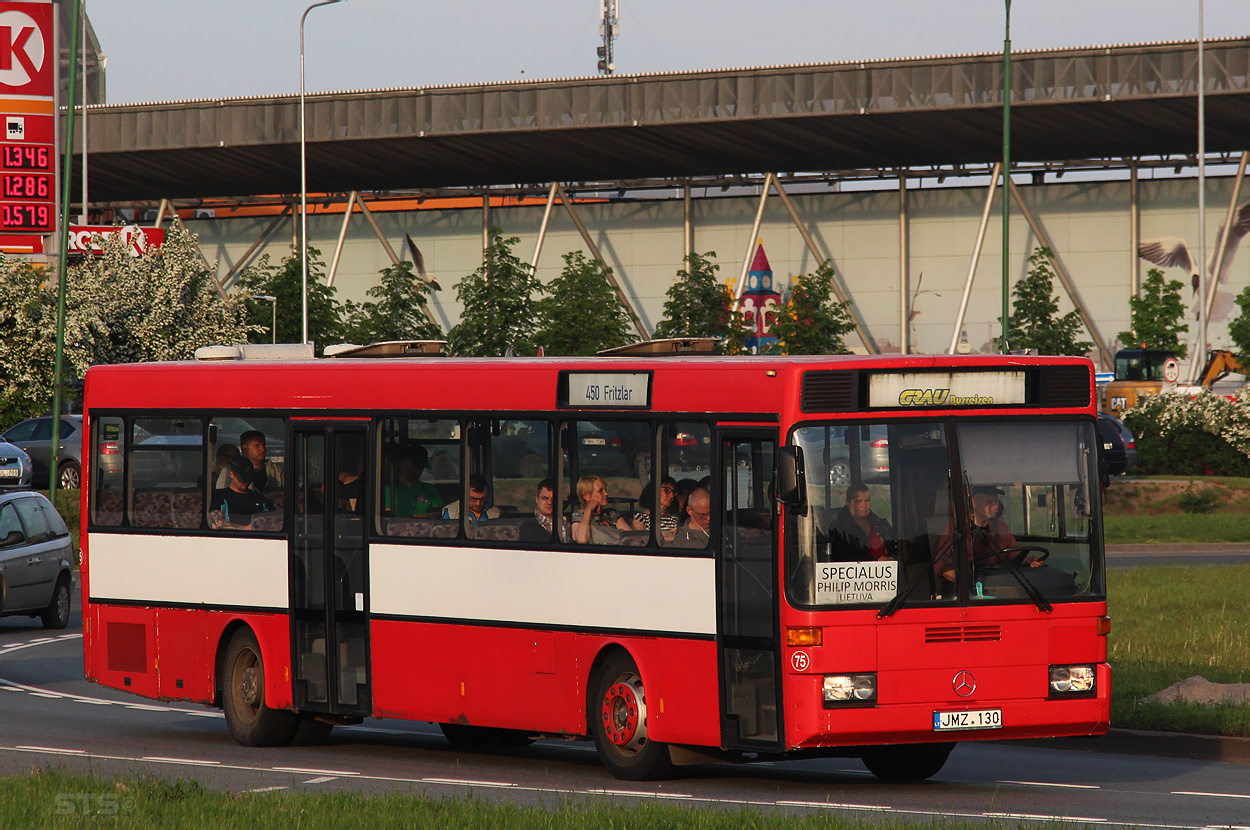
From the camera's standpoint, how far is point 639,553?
11.9 meters

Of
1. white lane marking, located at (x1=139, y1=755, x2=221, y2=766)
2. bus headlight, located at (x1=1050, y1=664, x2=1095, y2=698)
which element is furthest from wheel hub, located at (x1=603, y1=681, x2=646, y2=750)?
white lane marking, located at (x1=139, y1=755, x2=221, y2=766)

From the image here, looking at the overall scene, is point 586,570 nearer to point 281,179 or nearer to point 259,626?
point 259,626

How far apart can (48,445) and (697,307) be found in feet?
66.7

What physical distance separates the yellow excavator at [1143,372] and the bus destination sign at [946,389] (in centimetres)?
4213

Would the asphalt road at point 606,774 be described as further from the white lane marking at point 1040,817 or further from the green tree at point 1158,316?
the green tree at point 1158,316

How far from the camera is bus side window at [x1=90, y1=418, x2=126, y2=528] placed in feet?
50.4

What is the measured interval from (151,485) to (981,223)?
5067 cm

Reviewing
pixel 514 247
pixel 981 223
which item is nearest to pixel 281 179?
pixel 514 247

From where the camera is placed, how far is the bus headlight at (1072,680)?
36.7 ft

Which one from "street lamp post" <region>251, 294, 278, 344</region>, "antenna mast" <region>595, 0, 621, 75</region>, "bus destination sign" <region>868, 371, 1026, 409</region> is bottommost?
"bus destination sign" <region>868, 371, 1026, 409</region>

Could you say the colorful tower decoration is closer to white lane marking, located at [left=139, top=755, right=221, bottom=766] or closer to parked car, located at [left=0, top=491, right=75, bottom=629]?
parked car, located at [left=0, top=491, right=75, bottom=629]

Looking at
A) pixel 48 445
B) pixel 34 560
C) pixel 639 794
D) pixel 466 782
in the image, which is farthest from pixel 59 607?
pixel 48 445

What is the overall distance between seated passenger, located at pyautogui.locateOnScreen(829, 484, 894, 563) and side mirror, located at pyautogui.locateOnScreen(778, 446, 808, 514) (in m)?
0.27

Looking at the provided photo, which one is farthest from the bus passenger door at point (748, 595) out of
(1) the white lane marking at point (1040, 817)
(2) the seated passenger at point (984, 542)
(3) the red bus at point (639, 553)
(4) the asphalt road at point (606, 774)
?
(1) the white lane marking at point (1040, 817)
